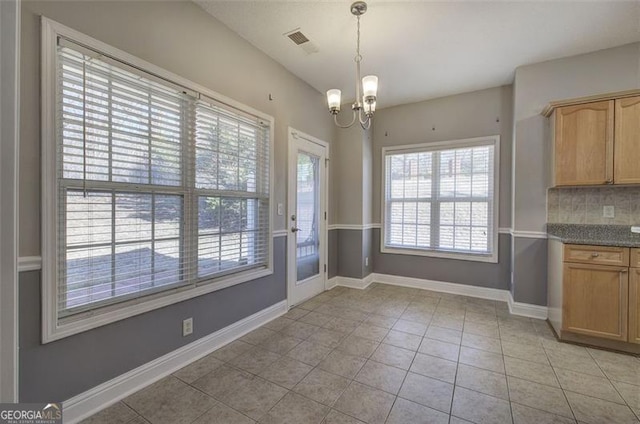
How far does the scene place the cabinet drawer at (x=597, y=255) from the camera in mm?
2244

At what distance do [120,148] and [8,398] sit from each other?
1325 mm

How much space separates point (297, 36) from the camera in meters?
2.55

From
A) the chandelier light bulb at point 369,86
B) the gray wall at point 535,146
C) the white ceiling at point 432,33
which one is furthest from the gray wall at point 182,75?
the gray wall at point 535,146

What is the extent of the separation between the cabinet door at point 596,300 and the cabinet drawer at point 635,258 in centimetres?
6

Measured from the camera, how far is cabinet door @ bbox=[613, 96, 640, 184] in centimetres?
244

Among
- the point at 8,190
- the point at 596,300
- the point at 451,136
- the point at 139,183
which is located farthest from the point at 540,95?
the point at 8,190

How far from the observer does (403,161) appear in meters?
4.26

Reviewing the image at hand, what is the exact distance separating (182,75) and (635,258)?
154 inches

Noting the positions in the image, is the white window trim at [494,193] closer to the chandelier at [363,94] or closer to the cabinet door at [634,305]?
the cabinet door at [634,305]

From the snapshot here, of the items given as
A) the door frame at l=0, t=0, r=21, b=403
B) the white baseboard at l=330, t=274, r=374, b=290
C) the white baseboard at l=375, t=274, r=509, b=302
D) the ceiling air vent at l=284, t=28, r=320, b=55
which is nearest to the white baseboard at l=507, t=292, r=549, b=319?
the white baseboard at l=375, t=274, r=509, b=302

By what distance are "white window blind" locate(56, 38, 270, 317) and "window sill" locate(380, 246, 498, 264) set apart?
2.60m

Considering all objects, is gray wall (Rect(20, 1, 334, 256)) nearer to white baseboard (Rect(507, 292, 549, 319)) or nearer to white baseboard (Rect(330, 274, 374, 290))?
white baseboard (Rect(330, 274, 374, 290))

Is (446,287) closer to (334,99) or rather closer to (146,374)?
(334,99)

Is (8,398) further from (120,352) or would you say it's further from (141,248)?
(141,248)
